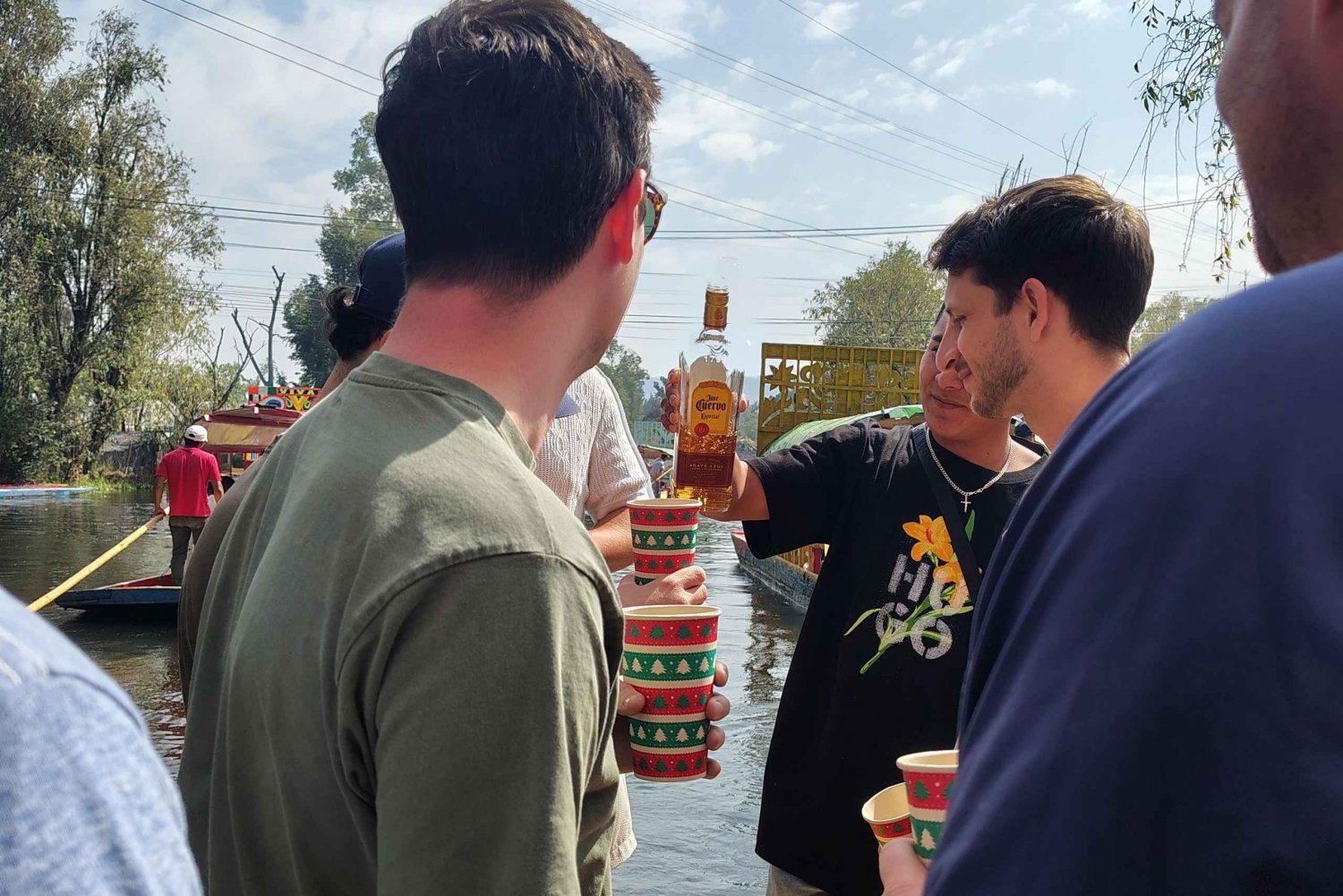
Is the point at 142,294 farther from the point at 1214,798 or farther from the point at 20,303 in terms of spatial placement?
the point at 1214,798

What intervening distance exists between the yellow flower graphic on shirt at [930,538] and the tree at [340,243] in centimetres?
6524

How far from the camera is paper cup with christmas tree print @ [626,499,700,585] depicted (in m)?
2.51

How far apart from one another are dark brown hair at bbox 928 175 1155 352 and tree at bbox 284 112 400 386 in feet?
215

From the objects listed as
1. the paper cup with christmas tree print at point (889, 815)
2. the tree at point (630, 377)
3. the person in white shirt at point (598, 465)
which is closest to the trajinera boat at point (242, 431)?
the person in white shirt at point (598, 465)

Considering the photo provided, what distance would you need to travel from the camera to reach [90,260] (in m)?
37.1

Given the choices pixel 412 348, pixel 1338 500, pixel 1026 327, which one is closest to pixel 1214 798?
pixel 1338 500

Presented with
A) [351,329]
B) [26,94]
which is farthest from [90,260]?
[351,329]

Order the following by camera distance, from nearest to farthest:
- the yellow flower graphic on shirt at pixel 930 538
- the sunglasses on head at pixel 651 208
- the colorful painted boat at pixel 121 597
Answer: the sunglasses on head at pixel 651 208, the yellow flower graphic on shirt at pixel 930 538, the colorful painted boat at pixel 121 597

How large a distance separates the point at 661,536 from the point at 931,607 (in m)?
0.88

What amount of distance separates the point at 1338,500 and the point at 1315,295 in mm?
148

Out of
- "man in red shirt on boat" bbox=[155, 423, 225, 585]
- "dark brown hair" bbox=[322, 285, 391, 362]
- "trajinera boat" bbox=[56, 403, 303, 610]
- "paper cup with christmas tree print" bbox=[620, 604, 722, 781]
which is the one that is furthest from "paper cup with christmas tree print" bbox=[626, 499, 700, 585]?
"trajinera boat" bbox=[56, 403, 303, 610]

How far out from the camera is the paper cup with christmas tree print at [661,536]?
2.51 m

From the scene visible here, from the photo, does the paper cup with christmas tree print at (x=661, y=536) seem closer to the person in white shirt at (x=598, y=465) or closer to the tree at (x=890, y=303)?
the person in white shirt at (x=598, y=465)

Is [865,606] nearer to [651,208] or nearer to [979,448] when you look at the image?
[979,448]
